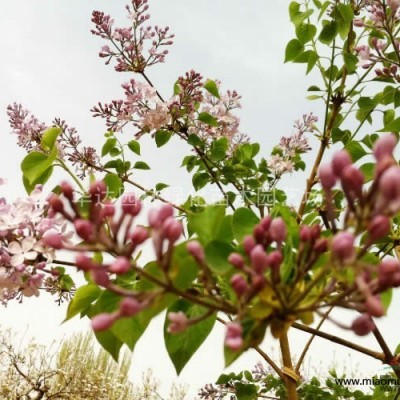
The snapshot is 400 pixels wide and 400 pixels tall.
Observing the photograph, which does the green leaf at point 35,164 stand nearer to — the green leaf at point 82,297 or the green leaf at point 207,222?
the green leaf at point 82,297

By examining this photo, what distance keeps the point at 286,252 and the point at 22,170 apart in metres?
0.69

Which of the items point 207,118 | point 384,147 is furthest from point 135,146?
point 384,147

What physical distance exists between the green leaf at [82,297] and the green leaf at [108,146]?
110cm

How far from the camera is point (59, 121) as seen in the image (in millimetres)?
2039

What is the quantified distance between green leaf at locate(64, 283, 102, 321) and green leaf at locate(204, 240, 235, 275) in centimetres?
33

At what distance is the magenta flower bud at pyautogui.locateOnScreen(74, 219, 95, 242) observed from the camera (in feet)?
1.63

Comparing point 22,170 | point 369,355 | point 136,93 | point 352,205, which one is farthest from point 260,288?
point 136,93

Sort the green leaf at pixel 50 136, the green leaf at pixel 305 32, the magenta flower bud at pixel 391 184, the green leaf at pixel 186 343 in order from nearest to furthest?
the magenta flower bud at pixel 391 184 < the green leaf at pixel 186 343 < the green leaf at pixel 50 136 < the green leaf at pixel 305 32

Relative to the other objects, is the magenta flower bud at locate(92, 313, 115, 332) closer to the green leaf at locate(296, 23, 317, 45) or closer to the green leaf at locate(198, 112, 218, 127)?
the green leaf at locate(198, 112, 218, 127)

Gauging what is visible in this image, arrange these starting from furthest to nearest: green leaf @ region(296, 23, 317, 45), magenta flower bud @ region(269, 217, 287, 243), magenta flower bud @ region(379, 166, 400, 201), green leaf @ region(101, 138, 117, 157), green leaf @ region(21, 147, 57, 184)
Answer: green leaf @ region(101, 138, 117, 157)
green leaf @ region(296, 23, 317, 45)
green leaf @ region(21, 147, 57, 184)
magenta flower bud @ region(269, 217, 287, 243)
magenta flower bud @ region(379, 166, 400, 201)

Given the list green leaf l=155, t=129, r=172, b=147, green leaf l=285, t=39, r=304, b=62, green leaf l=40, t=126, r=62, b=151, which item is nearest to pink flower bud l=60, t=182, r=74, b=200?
green leaf l=40, t=126, r=62, b=151

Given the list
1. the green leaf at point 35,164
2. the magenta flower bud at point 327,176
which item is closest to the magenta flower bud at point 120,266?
the magenta flower bud at point 327,176

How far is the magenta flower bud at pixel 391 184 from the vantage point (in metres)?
0.42

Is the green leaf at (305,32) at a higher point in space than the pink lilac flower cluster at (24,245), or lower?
higher
